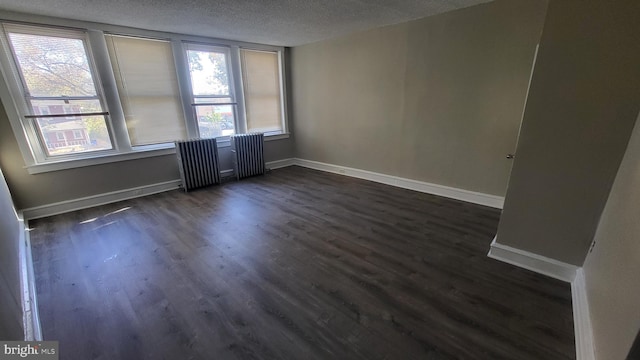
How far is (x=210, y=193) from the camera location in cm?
410

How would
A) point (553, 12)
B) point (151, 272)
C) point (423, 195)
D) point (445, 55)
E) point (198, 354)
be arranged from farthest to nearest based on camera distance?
1. point (423, 195)
2. point (445, 55)
3. point (151, 272)
4. point (553, 12)
5. point (198, 354)

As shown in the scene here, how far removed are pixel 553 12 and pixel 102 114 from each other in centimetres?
483

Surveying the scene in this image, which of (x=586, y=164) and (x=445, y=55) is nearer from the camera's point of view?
(x=586, y=164)

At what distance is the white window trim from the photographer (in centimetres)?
290

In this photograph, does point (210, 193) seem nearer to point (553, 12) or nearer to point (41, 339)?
point (41, 339)

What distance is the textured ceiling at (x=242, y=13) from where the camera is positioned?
2646mm

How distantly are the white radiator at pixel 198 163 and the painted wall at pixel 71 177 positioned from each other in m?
0.27

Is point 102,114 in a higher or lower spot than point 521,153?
higher

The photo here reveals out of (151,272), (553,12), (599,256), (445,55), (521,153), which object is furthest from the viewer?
(445,55)

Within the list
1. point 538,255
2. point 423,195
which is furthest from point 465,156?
point 538,255

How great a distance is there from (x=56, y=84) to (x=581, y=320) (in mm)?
5388

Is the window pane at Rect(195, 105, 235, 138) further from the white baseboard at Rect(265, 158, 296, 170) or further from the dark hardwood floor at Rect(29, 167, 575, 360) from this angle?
the dark hardwood floor at Rect(29, 167, 575, 360)

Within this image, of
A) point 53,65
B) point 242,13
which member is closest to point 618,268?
point 242,13

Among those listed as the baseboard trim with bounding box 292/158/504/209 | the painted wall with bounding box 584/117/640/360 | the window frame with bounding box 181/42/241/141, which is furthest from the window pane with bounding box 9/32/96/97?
the painted wall with bounding box 584/117/640/360
